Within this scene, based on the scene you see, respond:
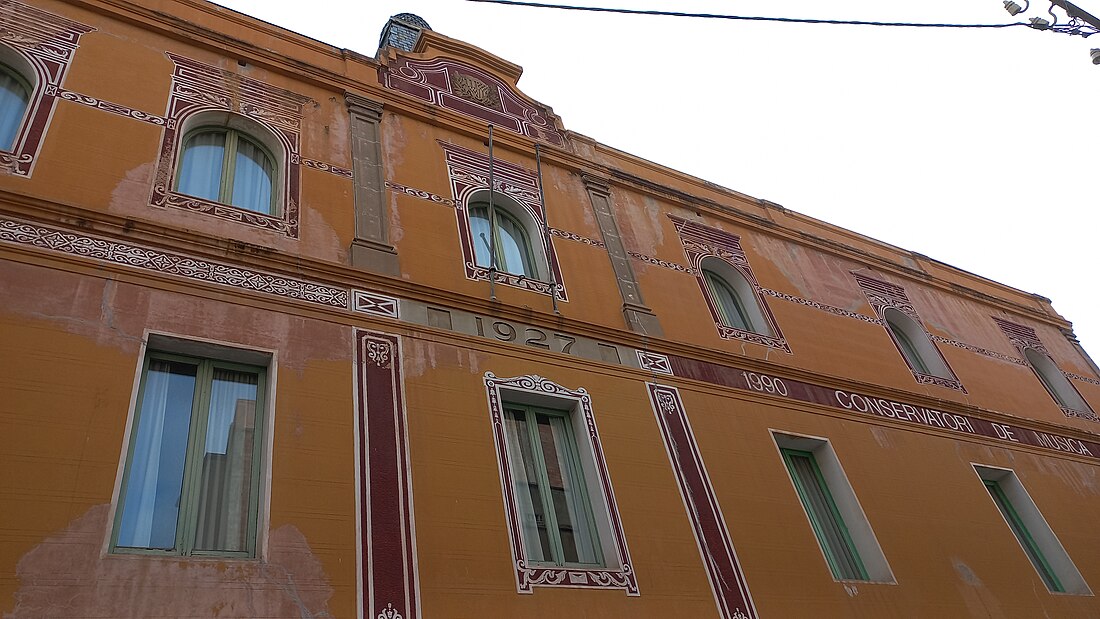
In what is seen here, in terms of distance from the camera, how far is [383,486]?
6340mm

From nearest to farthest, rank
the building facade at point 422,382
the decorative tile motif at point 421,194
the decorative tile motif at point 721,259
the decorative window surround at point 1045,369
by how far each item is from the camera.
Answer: the building facade at point 422,382 → the decorative tile motif at point 421,194 → the decorative tile motif at point 721,259 → the decorative window surround at point 1045,369

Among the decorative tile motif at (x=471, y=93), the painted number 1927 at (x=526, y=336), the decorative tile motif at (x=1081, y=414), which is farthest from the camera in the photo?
the decorative tile motif at (x=1081, y=414)

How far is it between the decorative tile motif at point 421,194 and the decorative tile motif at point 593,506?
2.73 meters

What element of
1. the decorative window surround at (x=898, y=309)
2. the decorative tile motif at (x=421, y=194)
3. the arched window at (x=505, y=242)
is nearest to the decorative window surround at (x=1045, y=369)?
the decorative window surround at (x=898, y=309)

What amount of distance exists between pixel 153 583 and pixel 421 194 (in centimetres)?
546

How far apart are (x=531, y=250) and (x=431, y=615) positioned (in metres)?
5.32

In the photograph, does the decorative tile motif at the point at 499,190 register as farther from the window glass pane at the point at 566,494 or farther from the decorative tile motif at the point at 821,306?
the decorative tile motif at the point at 821,306

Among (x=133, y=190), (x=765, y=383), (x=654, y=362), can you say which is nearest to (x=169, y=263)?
(x=133, y=190)

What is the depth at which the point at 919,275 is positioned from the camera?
15234 millimetres

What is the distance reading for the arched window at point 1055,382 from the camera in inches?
588

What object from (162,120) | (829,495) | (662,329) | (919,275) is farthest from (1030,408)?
(162,120)

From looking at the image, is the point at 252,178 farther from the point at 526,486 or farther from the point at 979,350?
the point at 979,350

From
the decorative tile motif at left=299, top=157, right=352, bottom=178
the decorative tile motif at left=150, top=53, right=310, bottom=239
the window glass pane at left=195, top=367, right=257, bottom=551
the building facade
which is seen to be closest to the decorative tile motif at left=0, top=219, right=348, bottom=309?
the building facade

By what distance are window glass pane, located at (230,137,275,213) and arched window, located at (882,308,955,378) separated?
977 cm
